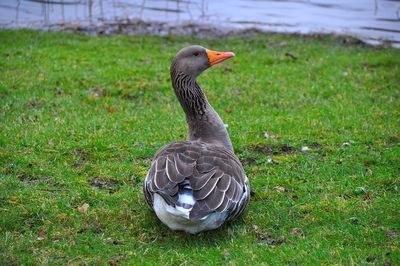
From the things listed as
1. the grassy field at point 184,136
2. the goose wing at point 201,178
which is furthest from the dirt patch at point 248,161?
the goose wing at point 201,178

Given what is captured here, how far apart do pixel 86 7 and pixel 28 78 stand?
21.2 feet

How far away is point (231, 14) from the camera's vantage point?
704 inches

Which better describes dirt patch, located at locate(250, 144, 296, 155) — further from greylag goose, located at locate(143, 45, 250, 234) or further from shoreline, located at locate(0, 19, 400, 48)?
shoreline, located at locate(0, 19, 400, 48)

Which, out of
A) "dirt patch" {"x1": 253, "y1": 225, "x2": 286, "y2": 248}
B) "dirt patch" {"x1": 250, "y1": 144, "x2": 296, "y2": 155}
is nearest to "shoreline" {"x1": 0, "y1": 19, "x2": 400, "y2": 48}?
"dirt patch" {"x1": 250, "y1": 144, "x2": 296, "y2": 155}

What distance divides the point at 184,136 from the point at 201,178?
347 centimetres

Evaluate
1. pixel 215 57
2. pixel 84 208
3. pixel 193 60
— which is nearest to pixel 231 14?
pixel 215 57

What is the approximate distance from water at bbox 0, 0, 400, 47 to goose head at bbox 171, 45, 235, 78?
8849 millimetres

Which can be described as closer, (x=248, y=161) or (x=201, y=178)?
(x=201, y=178)

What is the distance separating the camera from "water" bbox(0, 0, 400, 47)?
54.4 ft

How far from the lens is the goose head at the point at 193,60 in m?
7.51

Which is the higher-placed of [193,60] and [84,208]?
[193,60]

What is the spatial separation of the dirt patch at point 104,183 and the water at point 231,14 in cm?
917

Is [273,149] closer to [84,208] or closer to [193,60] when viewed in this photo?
[193,60]

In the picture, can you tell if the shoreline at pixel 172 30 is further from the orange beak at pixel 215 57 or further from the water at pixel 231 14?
the orange beak at pixel 215 57
